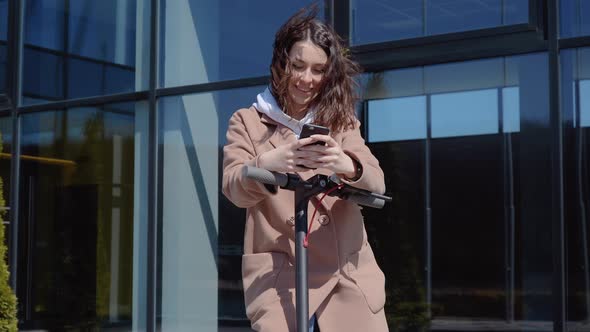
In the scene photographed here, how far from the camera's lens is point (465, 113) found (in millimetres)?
4645

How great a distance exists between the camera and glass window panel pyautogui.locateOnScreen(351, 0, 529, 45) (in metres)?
4.47

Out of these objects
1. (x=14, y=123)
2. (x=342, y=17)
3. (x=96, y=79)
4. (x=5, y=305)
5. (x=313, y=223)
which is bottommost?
(x=5, y=305)

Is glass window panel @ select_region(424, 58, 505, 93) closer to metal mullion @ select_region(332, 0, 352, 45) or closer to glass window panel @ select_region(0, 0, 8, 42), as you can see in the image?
metal mullion @ select_region(332, 0, 352, 45)

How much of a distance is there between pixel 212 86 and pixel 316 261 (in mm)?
3754

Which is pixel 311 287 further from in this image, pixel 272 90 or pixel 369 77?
pixel 369 77

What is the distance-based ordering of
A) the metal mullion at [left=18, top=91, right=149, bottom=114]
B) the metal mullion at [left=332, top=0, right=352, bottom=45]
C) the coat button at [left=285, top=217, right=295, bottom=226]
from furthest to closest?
the metal mullion at [left=18, top=91, right=149, bottom=114] → the metal mullion at [left=332, top=0, right=352, bottom=45] → the coat button at [left=285, top=217, right=295, bottom=226]

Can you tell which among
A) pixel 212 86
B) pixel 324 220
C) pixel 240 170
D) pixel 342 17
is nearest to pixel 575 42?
pixel 342 17

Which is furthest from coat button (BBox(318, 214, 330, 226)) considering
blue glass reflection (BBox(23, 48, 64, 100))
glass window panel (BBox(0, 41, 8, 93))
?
glass window panel (BBox(0, 41, 8, 93))

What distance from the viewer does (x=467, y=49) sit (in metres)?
4.57

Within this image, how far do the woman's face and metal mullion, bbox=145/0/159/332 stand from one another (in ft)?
13.2

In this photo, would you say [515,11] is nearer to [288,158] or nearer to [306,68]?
[306,68]

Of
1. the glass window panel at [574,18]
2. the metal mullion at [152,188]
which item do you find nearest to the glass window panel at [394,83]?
the glass window panel at [574,18]

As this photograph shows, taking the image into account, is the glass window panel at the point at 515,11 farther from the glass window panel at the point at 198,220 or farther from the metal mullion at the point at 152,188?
the metal mullion at the point at 152,188

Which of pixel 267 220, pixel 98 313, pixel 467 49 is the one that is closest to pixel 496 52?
pixel 467 49
